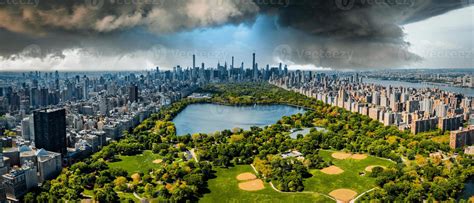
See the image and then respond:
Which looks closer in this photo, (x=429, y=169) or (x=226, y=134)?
(x=429, y=169)

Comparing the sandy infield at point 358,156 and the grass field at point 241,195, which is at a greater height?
the sandy infield at point 358,156

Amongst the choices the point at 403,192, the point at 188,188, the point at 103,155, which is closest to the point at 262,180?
the point at 188,188

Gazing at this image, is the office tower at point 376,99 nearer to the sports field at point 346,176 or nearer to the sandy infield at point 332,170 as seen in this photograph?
the sports field at point 346,176

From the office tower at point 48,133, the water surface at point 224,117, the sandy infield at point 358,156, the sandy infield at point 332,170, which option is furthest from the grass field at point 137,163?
the sandy infield at point 358,156

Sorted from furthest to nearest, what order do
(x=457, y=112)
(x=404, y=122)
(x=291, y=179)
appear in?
(x=457, y=112)
(x=404, y=122)
(x=291, y=179)

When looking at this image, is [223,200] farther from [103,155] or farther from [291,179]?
[103,155]

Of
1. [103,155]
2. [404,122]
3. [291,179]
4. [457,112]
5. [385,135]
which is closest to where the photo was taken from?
[291,179]

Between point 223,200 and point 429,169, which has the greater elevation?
point 429,169

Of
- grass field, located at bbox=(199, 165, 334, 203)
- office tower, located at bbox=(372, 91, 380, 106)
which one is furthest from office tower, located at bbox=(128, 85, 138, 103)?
grass field, located at bbox=(199, 165, 334, 203)
